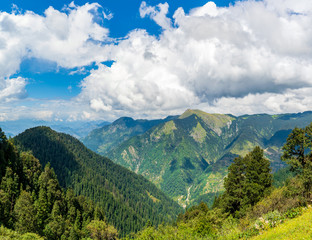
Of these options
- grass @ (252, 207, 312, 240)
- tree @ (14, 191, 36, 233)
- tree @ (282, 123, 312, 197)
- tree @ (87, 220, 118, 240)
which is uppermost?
tree @ (282, 123, 312, 197)

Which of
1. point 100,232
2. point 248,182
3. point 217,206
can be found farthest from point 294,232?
point 100,232

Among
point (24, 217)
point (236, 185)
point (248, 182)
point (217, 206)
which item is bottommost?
point (217, 206)

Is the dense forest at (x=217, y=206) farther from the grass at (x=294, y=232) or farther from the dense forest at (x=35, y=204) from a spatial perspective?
the grass at (x=294, y=232)

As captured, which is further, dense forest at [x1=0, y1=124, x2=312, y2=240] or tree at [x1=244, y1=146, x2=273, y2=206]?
tree at [x1=244, y1=146, x2=273, y2=206]

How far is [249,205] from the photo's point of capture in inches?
2058

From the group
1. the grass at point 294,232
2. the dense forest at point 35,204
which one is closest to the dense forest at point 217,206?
the dense forest at point 35,204

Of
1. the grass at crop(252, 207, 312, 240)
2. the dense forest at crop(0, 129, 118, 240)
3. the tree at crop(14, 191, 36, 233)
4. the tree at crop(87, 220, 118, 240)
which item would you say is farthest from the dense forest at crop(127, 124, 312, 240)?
the tree at crop(87, 220, 118, 240)

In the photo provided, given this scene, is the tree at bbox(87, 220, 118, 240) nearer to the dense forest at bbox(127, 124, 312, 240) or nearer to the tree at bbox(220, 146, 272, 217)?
the dense forest at bbox(127, 124, 312, 240)

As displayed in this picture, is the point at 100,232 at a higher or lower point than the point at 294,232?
lower

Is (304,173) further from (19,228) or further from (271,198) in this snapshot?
(19,228)

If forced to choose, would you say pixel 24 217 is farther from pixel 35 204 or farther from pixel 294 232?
pixel 294 232

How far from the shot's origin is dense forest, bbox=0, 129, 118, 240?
76.1m

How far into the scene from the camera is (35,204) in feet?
298

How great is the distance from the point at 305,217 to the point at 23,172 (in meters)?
122
